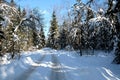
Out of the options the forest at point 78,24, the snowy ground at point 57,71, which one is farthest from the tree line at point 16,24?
the snowy ground at point 57,71

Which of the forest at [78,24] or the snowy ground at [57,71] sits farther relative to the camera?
the forest at [78,24]

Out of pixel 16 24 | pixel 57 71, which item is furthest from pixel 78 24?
pixel 57 71

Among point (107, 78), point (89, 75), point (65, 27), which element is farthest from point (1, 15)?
point (65, 27)

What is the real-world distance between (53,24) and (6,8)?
8183 centimetres

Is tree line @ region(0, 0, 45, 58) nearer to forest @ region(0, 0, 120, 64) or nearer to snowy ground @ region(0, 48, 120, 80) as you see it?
forest @ region(0, 0, 120, 64)

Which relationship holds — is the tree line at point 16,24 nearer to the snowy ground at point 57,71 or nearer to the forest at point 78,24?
the forest at point 78,24

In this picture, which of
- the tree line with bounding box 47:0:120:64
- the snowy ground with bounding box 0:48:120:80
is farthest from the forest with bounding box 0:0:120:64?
the snowy ground with bounding box 0:48:120:80

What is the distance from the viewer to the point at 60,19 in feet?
309

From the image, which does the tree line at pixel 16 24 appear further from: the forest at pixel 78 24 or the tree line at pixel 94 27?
the tree line at pixel 94 27

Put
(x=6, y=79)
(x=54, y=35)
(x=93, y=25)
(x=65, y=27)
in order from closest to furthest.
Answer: (x=6, y=79), (x=93, y=25), (x=65, y=27), (x=54, y=35)

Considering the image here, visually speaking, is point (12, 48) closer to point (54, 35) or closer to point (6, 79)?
point (6, 79)

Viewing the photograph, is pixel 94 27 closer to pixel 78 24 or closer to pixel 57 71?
pixel 78 24

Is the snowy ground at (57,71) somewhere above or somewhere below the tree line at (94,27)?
below

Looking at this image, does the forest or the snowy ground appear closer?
the snowy ground
